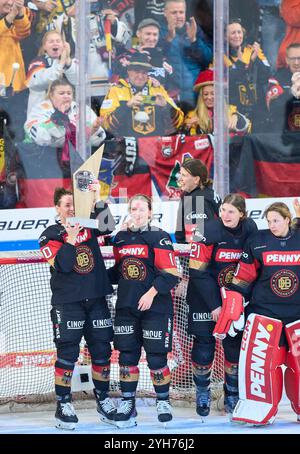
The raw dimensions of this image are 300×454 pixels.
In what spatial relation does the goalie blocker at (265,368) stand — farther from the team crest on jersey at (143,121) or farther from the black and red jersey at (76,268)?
the team crest on jersey at (143,121)

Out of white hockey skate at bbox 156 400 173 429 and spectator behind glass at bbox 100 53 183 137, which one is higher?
spectator behind glass at bbox 100 53 183 137

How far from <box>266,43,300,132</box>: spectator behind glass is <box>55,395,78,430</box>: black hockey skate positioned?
2.74 m

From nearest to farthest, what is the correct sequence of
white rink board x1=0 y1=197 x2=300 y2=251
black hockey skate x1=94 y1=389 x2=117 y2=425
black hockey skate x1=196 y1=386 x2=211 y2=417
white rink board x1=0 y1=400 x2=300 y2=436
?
white rink board x1=0 y1=400 x2=300 y2=436 < black hockey skate x1=94 y1=389 x2=117 y2=425 < black hockey skate x1=196 y1=386 x2=211 y2=417 < white rink board x1=0 y1=197 x2=300 y2=251

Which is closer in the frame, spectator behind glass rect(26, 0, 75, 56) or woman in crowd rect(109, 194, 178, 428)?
woman in crowd rect(109, 194, 178, 428)

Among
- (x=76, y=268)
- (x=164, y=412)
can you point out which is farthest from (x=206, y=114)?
(x=164, y=412)

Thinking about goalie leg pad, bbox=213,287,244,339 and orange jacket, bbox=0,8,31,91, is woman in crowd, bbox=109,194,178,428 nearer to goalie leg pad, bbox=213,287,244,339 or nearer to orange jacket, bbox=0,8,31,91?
goalie leg pad, bbox=213,287,244,339

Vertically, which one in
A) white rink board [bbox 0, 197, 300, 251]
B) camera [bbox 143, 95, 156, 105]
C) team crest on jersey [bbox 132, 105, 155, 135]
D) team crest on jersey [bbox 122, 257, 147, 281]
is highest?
camera [bbox 143, 95, 156, 105]

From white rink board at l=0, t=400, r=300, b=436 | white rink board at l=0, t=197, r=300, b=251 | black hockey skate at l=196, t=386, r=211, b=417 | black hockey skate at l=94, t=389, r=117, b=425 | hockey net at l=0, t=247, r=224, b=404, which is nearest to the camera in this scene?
white rink board at l=0, t=400, r=300, b=436

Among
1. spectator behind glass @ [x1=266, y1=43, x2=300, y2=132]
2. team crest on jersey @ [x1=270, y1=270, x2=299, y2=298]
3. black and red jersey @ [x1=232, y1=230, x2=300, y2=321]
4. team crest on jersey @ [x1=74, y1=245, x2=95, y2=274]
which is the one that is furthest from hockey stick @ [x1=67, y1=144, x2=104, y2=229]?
spectator behind glass @ [x1=266, y1=43, x2=300, y2=132]

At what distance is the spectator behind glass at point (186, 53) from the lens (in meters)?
7.25

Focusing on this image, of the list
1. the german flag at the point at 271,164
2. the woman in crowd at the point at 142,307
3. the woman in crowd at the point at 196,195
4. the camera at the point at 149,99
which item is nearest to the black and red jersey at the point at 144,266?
the woman in crowd at the point at 142,307

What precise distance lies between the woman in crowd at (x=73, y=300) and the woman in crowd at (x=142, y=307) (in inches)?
4.2

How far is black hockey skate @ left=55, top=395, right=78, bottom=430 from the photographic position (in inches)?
212

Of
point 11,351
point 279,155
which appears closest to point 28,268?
point 11,351
